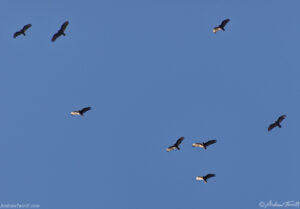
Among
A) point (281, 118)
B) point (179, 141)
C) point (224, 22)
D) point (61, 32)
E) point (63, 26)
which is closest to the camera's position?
point (63, 26)

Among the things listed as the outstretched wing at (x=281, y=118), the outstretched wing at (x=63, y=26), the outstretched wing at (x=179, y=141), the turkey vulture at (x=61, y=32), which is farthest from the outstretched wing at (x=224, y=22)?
the turkey vulture at (x=61, y=32)

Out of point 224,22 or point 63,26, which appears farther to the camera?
point 224,22

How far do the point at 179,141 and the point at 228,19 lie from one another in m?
20.8

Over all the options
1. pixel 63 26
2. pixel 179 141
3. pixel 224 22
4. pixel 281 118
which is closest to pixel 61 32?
pixel 63 26

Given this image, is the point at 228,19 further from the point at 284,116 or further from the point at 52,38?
the point at 52,38

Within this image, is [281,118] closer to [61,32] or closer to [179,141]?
[179,141]

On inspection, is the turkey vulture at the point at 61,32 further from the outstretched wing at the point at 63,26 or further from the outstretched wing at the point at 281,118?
the outstretched wing at the point at 281,118

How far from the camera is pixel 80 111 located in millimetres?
104875

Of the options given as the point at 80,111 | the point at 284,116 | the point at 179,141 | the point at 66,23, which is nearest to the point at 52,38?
the point at 66,23

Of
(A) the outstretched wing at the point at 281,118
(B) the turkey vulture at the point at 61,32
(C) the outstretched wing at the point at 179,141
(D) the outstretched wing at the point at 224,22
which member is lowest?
(C) the outstretched wing at the point at 179,141

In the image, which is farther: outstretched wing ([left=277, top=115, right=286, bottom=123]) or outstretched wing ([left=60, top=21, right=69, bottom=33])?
outstretched wing ([left=277, top=115, right=286, bottom=123])

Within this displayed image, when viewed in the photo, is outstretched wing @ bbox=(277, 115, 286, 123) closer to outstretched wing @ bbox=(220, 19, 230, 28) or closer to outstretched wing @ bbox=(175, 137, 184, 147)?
outstretched wing @ bbox=(175, 137, 184, 147)

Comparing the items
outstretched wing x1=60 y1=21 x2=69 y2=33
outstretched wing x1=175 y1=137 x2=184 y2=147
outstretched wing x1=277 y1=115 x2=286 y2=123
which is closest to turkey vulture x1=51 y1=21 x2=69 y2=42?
outstretched wing x1=60 y1=21 x2=69 y2=33

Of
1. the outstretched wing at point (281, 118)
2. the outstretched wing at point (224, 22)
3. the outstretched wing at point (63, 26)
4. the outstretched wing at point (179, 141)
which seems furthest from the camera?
the outstretched wing at point (281, 118)
